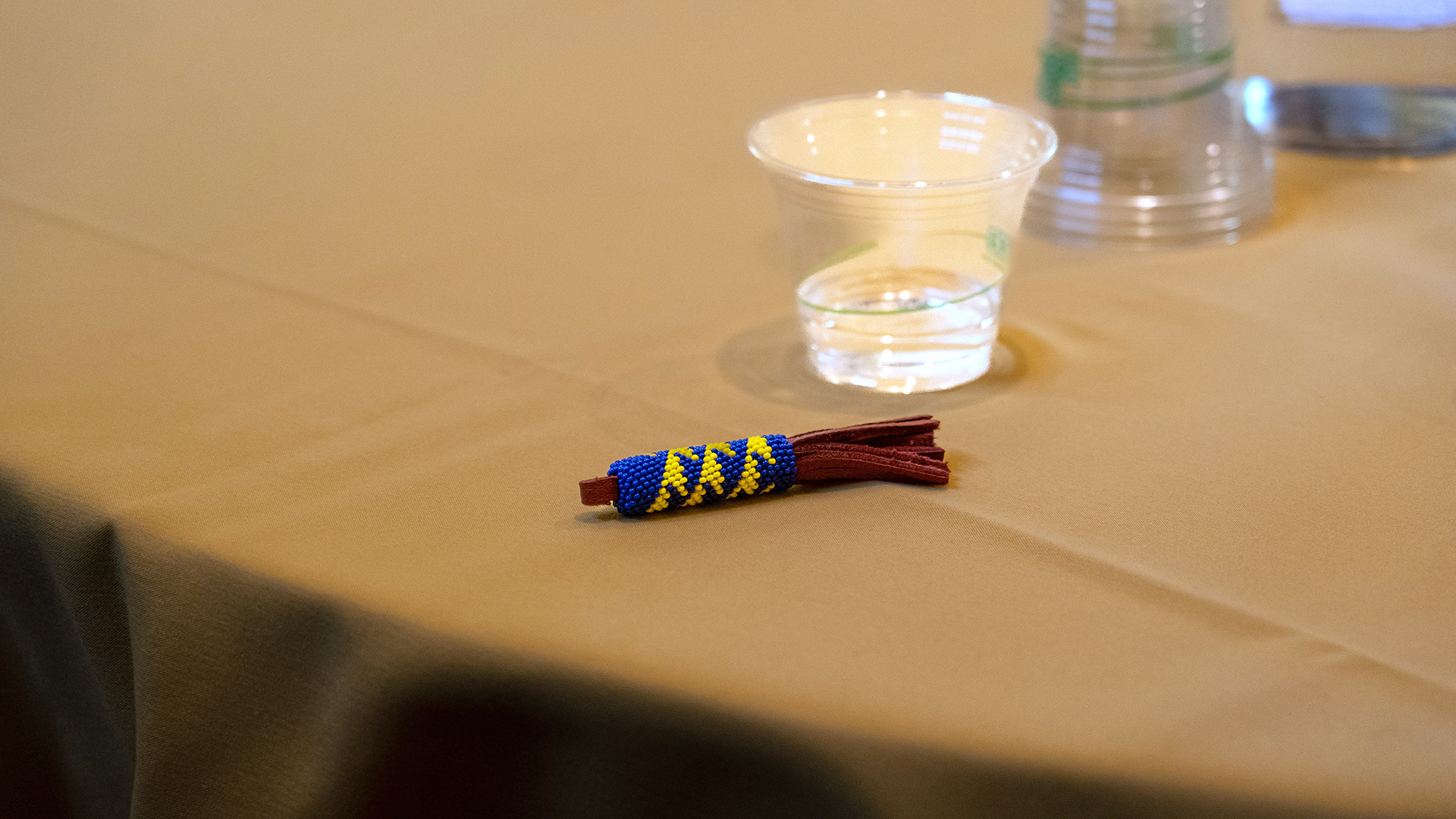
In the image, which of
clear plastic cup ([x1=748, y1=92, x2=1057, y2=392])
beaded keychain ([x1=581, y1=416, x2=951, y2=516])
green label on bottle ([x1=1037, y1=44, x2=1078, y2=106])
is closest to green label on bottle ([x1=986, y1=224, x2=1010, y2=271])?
clear plastic cup ([x1=748, y1=92, x2=1057, y2=392])

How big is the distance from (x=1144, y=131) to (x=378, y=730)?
22.6 inches

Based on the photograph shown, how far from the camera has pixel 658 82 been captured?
42.8 inches

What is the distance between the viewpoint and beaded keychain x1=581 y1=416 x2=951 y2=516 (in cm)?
51

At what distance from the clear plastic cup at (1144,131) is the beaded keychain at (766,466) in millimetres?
305

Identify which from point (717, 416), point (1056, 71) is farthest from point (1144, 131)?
point (717, 416)

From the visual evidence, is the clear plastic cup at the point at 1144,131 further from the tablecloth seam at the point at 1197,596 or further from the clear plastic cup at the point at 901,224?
the tablecloth seam at the point at 1197,596

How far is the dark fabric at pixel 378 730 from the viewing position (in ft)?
1.33

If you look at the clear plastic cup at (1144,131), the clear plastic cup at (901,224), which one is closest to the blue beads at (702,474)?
the clear plastic cup at (901,224)

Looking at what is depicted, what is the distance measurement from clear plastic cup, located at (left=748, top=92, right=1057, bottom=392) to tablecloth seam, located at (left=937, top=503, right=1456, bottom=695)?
122mm

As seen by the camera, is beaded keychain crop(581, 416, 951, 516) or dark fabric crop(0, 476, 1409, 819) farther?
beaded keychain crop(581, 416, 951, 516)

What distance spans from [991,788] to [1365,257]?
1.65 feet

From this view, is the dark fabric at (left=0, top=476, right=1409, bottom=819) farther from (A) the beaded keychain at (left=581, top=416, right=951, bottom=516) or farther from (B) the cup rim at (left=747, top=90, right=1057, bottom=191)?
(B) the cup rim at (left=747, top=90, right=1057, bottom=191)

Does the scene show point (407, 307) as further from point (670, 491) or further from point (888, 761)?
point (888, 761)

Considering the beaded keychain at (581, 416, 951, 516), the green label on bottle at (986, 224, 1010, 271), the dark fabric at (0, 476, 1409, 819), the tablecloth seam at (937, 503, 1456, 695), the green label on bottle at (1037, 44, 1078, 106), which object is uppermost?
the green label on bottle at (1037, 44, 1078, 106)
